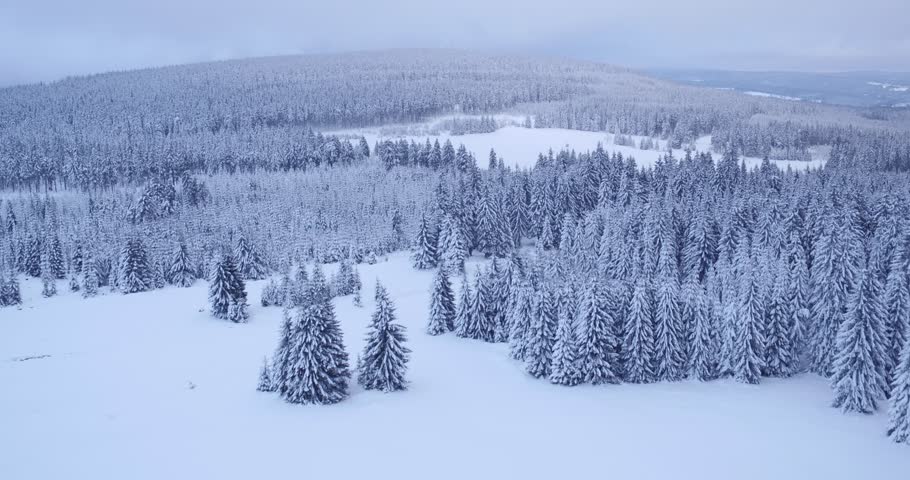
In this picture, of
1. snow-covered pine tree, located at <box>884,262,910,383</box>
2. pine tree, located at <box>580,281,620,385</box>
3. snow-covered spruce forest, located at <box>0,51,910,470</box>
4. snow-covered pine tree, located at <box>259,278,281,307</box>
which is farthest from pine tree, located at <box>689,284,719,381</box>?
snow-covered pine tree, located at <box>259,278,281,307</box>

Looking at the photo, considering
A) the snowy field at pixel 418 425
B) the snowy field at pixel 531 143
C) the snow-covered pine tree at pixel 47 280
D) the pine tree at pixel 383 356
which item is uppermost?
the snowy field at pixel 531 143

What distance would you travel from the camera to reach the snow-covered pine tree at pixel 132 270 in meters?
76.9

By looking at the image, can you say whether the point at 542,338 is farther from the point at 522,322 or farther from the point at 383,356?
the point at 383,356

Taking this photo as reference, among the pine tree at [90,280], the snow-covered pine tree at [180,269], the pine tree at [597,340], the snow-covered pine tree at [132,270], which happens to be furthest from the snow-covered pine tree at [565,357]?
the pine tree at [90,280]

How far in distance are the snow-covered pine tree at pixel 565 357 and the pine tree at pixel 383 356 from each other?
1120 cm

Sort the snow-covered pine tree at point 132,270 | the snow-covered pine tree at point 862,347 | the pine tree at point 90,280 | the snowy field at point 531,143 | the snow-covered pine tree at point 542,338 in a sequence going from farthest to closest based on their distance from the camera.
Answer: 1. the snowy field at point 531,143
2. the snow-covered pine tree at point 132,270
3. the pine tree at point 90,280
4. the snow-covered pine tree at point 542,338
5. the snow-covered pine tree at point 862,347

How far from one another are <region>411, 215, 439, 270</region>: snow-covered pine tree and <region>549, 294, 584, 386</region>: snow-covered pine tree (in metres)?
40.0

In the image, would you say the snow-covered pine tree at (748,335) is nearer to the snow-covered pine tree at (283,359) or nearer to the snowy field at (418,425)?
the snowy field at (418,425)

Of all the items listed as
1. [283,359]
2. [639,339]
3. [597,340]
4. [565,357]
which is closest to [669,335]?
[639,339]

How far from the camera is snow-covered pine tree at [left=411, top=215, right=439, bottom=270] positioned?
3236 inches

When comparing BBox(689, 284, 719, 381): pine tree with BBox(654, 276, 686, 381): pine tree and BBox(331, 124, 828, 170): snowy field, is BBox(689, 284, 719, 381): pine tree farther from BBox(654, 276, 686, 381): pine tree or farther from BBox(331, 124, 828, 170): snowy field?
BBox(331, 124, 828, 170): snowy field

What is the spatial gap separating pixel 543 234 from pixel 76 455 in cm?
6207

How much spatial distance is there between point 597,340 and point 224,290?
131 feet

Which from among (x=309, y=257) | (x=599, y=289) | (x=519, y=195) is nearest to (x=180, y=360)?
(x=599, y=289)
